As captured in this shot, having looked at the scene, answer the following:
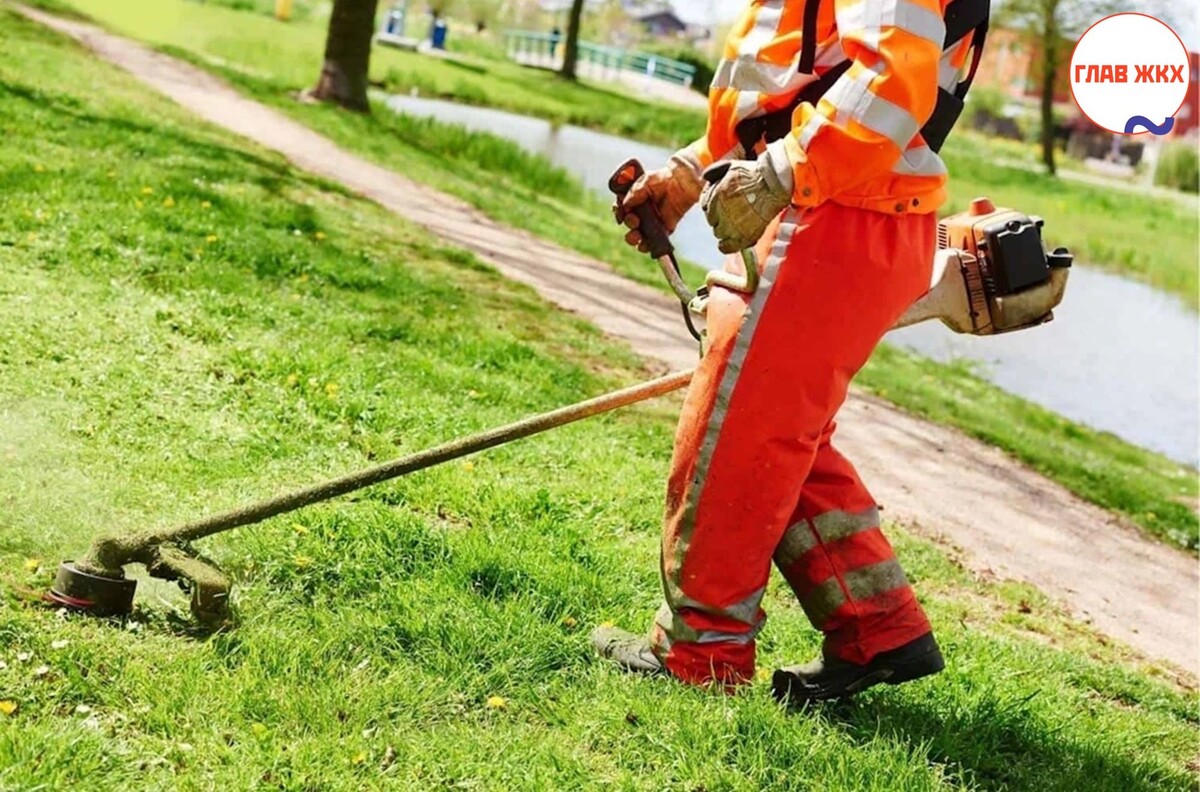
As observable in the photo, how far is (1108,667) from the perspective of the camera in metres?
4.71

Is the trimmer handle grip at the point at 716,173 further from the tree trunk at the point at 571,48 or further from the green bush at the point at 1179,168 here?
the green bush at the point at 1179,168

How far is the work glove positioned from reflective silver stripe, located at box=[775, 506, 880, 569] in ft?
2.55

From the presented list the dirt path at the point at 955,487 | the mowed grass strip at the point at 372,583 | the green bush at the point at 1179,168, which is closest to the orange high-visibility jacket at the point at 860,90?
the mowed grass strip at the point at 372,583

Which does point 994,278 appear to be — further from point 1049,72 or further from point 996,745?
point 1049,72

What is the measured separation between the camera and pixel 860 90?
282 centimetres

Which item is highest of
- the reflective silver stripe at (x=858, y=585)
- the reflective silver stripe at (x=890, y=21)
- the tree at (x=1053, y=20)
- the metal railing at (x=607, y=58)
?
the tree at (x=1053, y=20)

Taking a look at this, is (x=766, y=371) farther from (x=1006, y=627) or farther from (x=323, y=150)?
(x=323, y=150)

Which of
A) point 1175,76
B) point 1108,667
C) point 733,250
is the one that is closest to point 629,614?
point 733,250

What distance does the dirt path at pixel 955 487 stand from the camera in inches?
233

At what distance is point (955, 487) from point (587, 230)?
21.9 ft

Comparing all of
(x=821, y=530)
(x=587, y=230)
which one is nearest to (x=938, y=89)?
(x=821, y=530)

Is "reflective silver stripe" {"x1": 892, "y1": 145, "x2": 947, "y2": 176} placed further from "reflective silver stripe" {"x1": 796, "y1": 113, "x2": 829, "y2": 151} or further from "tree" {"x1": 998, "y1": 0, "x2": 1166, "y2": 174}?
"tree" {"x1": 998, "y1": 0, "x2": 1166, "y2": 174}

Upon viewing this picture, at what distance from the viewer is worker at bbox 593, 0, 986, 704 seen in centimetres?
286

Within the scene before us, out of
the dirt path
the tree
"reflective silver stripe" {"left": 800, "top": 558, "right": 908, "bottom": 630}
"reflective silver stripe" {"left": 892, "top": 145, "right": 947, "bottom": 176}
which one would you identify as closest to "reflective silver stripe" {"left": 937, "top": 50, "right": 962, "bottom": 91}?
"reflective silver stripe" {"left": 892, "top": 145, "right": 947, "bottom": 176}
